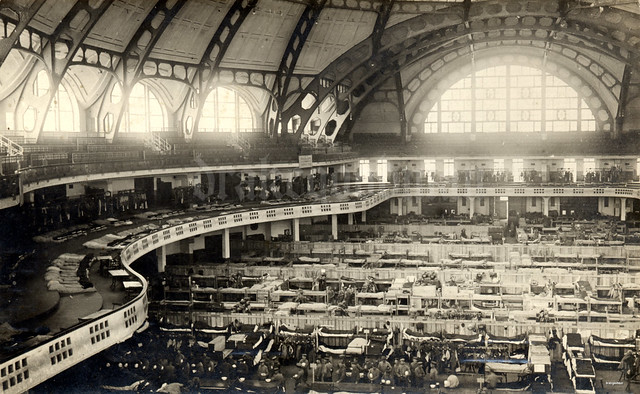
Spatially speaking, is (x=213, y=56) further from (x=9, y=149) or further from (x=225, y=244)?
(x=9, y=149)

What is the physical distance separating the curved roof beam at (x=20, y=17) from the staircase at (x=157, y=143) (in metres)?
14.0

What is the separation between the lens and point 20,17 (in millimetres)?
27844

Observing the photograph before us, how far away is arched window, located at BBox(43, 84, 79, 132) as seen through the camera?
1496 inches

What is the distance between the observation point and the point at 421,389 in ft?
62.0

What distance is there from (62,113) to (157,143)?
6.12m

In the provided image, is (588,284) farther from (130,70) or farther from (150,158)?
(130,70)

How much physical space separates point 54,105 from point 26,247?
15786 mm

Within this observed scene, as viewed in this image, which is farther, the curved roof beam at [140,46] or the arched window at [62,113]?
the arched window at [62,113]

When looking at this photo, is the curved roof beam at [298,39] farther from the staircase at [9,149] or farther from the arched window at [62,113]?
the staircase at [9,149]

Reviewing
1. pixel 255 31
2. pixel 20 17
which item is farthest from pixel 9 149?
pixel 255 31

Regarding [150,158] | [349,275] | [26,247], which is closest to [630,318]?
[349,275]

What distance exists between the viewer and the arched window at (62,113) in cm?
3800

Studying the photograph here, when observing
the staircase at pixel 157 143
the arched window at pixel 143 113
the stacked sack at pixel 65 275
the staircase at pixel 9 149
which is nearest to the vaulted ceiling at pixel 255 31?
the arched window at pixel 143 113

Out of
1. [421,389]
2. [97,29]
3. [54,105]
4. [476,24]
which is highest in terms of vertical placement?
[476,24]
